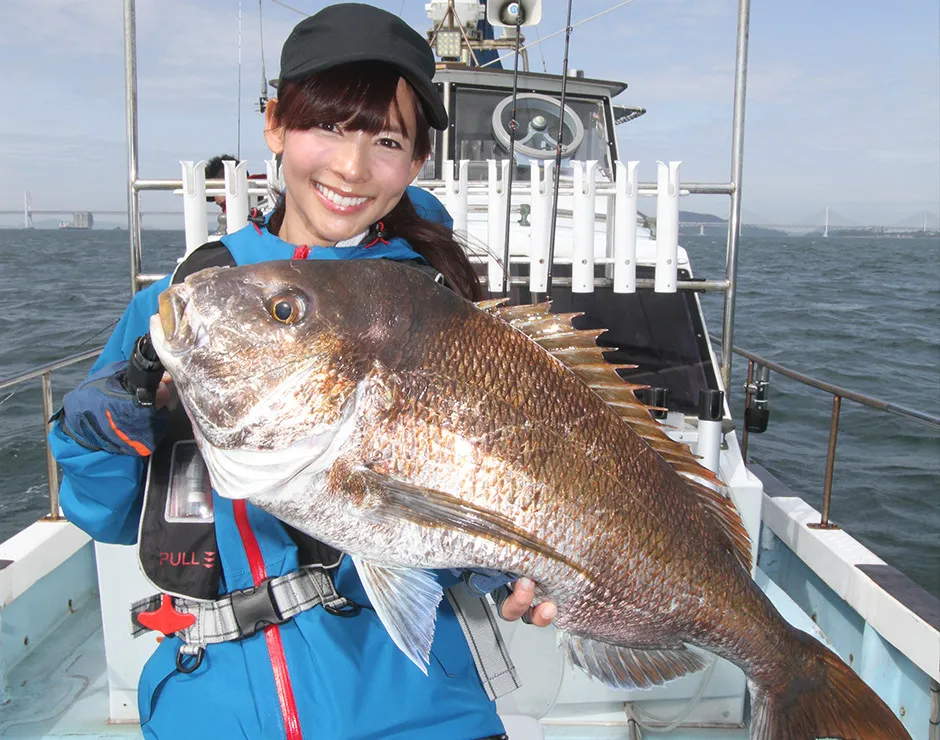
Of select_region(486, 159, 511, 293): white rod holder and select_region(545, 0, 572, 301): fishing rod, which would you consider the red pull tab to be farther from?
select_region(486, 159, 511, 293): white rod holder

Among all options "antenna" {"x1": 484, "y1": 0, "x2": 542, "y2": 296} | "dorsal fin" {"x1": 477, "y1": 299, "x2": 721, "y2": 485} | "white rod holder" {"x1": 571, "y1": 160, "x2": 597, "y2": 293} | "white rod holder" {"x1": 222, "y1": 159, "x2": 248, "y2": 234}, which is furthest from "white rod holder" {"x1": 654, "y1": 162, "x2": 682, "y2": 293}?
"dorsal fin" {"x1": 477, "y1": 299, "x2": 721, "y2": 485}

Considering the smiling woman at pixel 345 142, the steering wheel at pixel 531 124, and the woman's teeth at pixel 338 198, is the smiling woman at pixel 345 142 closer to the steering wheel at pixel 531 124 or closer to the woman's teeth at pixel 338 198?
the woman's teeth at pixel 338 198

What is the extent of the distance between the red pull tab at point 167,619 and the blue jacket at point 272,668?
0.12 ft

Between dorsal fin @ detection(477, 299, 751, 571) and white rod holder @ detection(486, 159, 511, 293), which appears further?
white rod holder @ detection(486, 159, 511, 293)

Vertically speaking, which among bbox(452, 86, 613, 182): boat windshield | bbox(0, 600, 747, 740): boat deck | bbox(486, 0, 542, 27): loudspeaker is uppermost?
bbox(486, 0, 542, 27): loudspeaker

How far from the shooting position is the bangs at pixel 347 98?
5.35 ft

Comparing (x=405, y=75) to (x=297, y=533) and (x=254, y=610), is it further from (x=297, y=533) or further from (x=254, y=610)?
(x=254, y=610)

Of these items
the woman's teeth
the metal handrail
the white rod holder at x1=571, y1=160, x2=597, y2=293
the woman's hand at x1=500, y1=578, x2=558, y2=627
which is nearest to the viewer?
the woman's hand at x1=500, y1=578, x2=558, y2=627

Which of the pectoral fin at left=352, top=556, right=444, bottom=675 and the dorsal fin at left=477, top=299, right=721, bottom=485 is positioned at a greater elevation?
the dorsal fin at left=477, top=299, right=721, bottom=485

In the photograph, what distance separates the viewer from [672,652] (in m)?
1.83

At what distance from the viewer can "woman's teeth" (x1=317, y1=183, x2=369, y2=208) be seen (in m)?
1.72

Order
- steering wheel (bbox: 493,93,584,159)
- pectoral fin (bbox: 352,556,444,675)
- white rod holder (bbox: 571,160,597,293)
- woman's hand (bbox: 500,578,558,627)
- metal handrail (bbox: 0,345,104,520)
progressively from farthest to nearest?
steering wheel (bbox: 493,93,584,159) < white rod holder (bbox: 571,160,597,293) < metal handrail (bbox: 0,345,104,520) < woman's hand (bbox: 500,578,558,627) < pectoral fin (bbox: 352,556,444,675)

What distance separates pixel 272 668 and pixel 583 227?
263 cm

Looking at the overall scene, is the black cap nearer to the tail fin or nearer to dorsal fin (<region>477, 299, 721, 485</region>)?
dorsal fin (<region>477, 299, 721, 485</region>)
